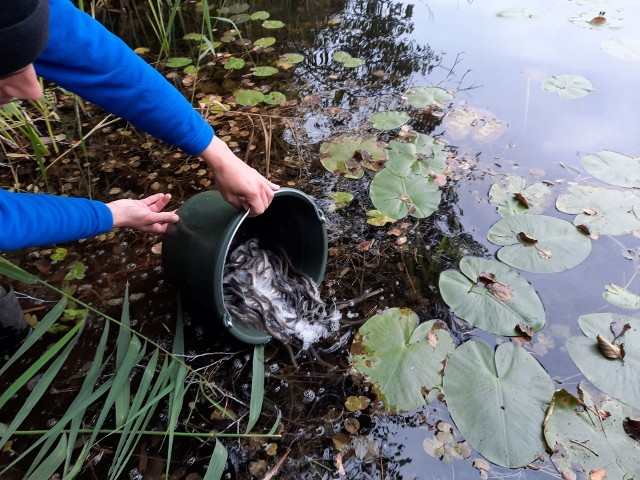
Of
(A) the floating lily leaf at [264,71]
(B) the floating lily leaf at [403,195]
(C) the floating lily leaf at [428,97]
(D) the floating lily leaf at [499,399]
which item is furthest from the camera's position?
(A) the floating lily leaf at [264,71]

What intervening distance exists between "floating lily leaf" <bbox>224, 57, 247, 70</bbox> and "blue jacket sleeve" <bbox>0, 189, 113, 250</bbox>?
2.08m

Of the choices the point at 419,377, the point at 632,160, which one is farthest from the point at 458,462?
the point at 632,160

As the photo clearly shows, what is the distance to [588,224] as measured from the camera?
206 centimetres

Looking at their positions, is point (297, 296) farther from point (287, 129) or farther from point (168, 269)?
point (287, 129)

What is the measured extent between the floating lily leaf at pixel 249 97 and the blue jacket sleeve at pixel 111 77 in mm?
1569

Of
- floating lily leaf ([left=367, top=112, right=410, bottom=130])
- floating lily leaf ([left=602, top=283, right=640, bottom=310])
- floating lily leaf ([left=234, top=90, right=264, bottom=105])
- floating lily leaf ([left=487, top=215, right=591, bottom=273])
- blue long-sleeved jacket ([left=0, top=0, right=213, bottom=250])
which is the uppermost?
blue long-sleeved jacket ([left=0, top=0, right=213, bottom=250])

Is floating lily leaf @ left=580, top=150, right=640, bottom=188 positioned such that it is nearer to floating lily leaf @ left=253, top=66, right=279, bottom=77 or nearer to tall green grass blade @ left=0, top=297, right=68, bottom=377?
floating lily leaf @ left=253, top=66, right=279, bottom=77

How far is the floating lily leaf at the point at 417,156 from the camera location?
2.35 meters

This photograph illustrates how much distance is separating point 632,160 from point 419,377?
1692mm

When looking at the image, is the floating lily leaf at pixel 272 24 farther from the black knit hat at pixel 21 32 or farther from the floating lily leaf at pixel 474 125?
the black knit hat at pixel 21 32

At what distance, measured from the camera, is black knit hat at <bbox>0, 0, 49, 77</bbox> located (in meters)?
0.88

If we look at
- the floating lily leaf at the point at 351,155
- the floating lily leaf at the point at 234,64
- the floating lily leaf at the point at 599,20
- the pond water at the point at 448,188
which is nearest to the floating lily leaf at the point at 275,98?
the pond water at the point at 448,188

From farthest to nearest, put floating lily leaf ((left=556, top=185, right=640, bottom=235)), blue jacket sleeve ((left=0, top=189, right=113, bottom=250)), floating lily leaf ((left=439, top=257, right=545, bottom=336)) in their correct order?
floating lily leaf ((left=556, top=185, right=640, bottom=235)) → floating lily leaf ((left=439, top=257, right=545, bottom=336)) → blue jacket sleeve ((left=0, top=189, right=113, bottom=250))

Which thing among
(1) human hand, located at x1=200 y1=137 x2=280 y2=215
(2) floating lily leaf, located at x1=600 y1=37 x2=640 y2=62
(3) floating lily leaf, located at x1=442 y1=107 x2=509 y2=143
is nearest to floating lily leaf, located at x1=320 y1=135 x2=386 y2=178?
(3) floating lily leaf, located at x1=442 y1=107 x2=509 y2=143
